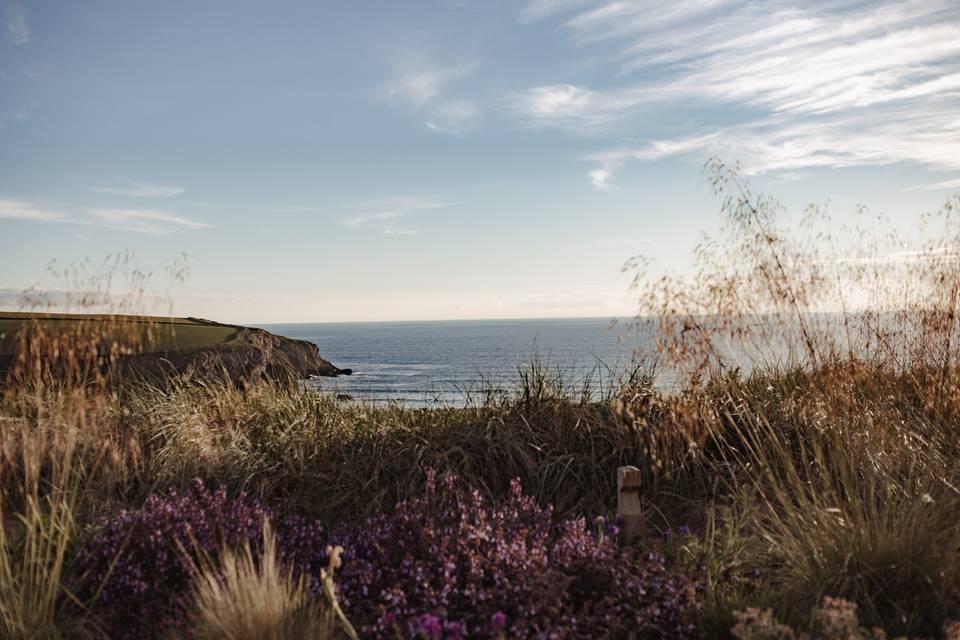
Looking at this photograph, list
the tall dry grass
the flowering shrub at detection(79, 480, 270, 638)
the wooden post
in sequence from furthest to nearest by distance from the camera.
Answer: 1. the wooden post
2. the flowering shrub at detection(79, 480, 270, 638)
3. the tall dry grass

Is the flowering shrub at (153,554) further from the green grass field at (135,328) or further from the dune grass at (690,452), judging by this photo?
the green grass field at (135,328)

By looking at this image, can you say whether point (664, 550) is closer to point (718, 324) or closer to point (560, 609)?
point (560, 609)

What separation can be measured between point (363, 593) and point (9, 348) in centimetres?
717

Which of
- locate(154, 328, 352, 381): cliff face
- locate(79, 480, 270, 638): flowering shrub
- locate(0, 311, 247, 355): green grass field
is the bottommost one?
locate(79, 480, 270, 638): flowering shrub

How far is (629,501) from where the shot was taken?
3404 millimetres

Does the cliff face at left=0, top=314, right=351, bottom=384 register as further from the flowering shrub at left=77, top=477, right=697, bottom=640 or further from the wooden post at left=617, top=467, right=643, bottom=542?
the wooden post at left=617, top=467, right=643, bottom=542

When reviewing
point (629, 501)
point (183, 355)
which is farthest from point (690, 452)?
point (183, 355)

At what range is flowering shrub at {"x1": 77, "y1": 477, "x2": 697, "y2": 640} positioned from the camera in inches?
89.0

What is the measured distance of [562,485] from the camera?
14.1 ft

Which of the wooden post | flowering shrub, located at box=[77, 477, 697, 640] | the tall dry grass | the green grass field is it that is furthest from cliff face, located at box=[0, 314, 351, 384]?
the tall dry grass

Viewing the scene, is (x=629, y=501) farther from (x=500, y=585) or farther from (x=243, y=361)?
(x=243, y=361)

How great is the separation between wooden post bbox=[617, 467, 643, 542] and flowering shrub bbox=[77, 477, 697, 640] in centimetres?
24

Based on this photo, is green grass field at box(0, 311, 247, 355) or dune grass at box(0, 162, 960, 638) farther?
green grass field at box(0, 311, 247, 355)

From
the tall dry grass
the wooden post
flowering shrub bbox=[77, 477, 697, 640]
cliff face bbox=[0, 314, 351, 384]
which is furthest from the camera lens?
cliff face bbox=[0, 314, 351, 384]
